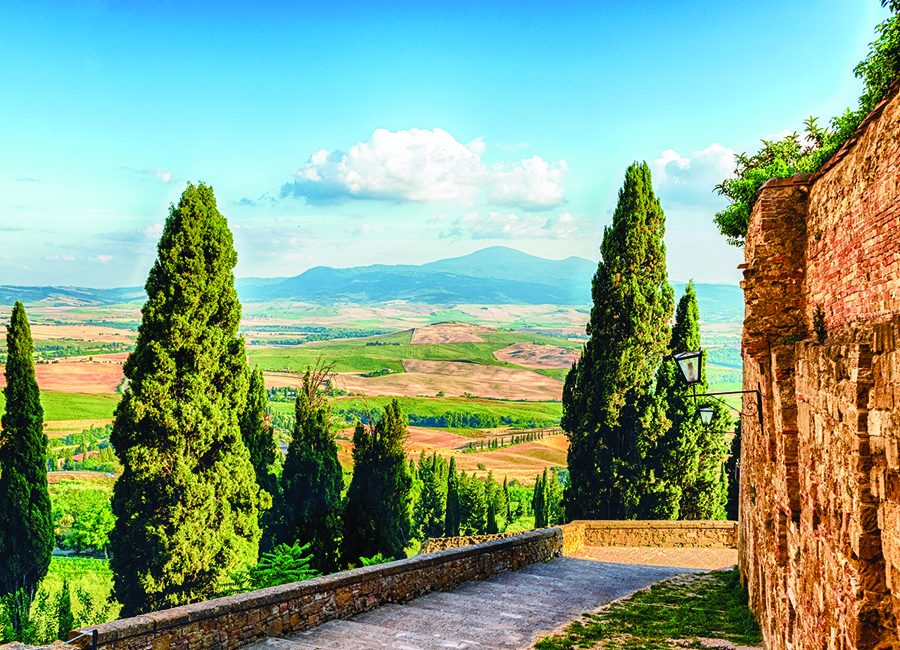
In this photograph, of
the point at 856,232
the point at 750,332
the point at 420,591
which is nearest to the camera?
the point at 856,232

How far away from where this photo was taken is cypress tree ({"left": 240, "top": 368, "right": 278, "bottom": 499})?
21.6 m

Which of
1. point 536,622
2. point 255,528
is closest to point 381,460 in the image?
point 255,528

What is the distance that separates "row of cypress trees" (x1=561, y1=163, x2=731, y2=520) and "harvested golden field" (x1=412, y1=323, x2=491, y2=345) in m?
145

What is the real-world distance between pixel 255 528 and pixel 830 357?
16.4m

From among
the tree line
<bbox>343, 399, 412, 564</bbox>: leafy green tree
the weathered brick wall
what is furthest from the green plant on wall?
<bbox>343, 399, 412, 564</bbox>: leafy green tree

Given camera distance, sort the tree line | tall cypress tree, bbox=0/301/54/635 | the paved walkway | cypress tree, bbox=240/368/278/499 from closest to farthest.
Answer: the paved walkway → the tree line → tall cypress tree, bbox=0/301/54/635 → cypress tree, bbox=240/368/278/499

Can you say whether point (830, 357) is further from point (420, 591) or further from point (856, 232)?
point (420, 591)

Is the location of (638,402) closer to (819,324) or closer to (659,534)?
(659,534)

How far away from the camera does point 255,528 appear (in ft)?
58.0

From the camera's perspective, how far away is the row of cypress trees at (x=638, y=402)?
19969 millimetres

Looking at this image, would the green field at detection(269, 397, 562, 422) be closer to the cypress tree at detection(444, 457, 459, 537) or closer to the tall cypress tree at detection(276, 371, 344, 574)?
the cypress tree at detection(444, 457, 459, 537)

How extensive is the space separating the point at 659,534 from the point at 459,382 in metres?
104

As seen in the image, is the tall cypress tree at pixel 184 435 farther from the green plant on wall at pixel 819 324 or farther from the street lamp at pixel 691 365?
the green plant on wall at pixel 819 324

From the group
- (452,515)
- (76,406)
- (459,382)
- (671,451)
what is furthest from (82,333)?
(671,451)
